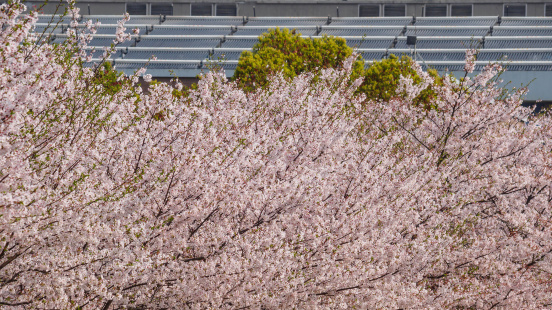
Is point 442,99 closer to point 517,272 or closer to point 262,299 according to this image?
point 517,272

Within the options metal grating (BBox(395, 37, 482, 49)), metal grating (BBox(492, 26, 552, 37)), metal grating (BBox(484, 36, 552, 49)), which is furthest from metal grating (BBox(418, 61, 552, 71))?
metal grating (BBox(492, 26, 552, 37))

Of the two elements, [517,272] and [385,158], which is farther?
[517,272]

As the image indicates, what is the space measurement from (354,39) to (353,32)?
11.3 ft

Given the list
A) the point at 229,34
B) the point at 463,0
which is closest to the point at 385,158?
the point at 229,34

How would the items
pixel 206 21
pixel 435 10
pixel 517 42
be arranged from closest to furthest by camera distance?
pixel 517 42 → pixel 206 21 → pixel 435 10

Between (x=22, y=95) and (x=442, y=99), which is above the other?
(x=442, y=99)

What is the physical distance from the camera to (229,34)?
5759 cm

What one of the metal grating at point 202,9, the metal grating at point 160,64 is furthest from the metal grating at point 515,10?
the metal grating at point 160,64

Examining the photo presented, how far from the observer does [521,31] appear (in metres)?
57.5

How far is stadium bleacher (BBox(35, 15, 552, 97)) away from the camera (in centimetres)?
5006

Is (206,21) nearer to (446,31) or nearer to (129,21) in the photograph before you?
(129,21)

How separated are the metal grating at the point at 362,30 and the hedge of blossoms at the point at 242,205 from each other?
43.3 metres

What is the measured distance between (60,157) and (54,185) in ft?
1.13

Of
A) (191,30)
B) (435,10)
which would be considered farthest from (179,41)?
(435,10)
